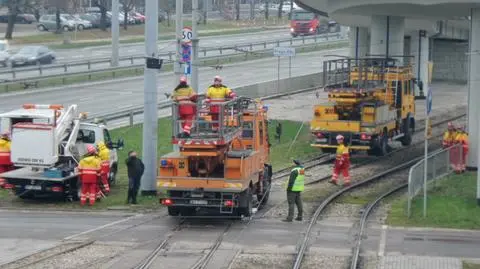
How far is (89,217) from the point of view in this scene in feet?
79.0

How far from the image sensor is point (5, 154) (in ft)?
90.5

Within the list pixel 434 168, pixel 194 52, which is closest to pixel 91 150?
pixel 194 52

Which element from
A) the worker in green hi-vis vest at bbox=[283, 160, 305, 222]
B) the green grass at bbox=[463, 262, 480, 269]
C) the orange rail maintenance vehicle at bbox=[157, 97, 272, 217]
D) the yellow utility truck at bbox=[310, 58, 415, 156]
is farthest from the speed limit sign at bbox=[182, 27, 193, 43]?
the green grass at bbox=[463, 262, 480, 269]

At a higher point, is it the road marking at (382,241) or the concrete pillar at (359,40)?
the concrete pillar at (359,40)

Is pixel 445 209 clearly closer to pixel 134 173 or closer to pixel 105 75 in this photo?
pixel 134 173

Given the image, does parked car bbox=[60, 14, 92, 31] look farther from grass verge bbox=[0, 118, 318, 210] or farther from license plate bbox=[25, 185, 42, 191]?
license plate bbox=[25, 185, 42, 191]

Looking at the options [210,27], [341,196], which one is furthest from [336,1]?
[210,27]

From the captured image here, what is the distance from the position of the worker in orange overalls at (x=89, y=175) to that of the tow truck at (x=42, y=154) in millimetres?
540

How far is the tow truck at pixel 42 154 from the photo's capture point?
2552 cm

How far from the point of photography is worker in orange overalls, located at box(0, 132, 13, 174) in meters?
27.6

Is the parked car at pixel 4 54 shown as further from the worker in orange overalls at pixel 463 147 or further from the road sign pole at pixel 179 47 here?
the worker in orange overalls at pixel 463 147

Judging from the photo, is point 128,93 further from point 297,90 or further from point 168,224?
point 168,224

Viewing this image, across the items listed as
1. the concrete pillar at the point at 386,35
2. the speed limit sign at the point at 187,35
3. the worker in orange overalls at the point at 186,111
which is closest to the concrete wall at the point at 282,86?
the concrete pillar at the point at 386,35

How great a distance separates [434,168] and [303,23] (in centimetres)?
6848
